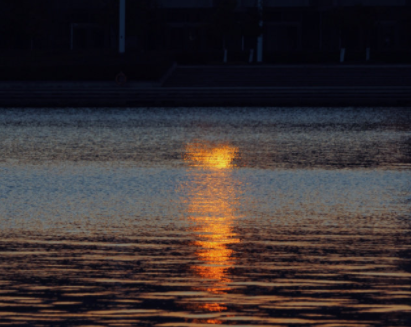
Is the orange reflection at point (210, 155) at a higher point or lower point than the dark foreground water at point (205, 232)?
lower

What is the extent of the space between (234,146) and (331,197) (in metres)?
8.34

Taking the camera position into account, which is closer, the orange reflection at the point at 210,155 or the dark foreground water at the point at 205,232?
the dark foreground water at the point at 205,232

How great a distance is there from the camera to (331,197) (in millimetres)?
13117

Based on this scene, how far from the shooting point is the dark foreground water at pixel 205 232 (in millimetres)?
6860

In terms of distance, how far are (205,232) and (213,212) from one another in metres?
1.51

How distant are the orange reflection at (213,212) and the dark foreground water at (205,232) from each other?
2 cm

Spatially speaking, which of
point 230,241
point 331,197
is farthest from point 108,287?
point 331,197

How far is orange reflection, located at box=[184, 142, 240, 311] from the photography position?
8.12m
